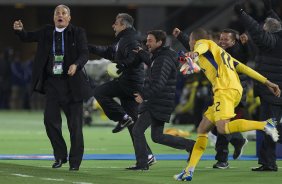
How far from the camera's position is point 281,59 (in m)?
15.0

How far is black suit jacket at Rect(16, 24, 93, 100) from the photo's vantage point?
14.6 m

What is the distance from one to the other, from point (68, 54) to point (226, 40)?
2.68 metres

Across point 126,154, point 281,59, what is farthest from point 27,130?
point 281,59

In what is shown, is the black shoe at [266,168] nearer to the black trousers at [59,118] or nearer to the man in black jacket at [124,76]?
the man in black jacket at [124,76]

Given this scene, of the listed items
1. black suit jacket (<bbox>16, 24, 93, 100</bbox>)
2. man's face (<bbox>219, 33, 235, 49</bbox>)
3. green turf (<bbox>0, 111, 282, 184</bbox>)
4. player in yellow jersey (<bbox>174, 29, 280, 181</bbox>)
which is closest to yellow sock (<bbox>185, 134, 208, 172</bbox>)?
player in yellow jersey (<bbox>174, 29, 280, 181</bbox>)

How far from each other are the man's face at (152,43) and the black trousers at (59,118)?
1.34 meters

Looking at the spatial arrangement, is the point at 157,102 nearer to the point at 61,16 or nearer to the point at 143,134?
the point at 143,134

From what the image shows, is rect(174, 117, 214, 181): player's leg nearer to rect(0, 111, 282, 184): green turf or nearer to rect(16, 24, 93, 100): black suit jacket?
rect(0, 111, 282, 184): green turf

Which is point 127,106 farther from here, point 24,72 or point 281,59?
point 24,72

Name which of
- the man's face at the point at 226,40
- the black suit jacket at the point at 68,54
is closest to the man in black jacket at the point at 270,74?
the man's face at the point at 226,40

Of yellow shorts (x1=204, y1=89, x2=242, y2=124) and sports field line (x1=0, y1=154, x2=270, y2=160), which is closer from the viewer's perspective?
yellow shorts (x1=204, y1=89, x2=242, y2=124)

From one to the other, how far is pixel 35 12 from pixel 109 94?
32.5m

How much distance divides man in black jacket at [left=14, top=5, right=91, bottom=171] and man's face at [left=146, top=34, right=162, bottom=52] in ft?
3.22

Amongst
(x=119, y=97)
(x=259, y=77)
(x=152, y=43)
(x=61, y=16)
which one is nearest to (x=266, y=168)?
(x=259, y=77)
